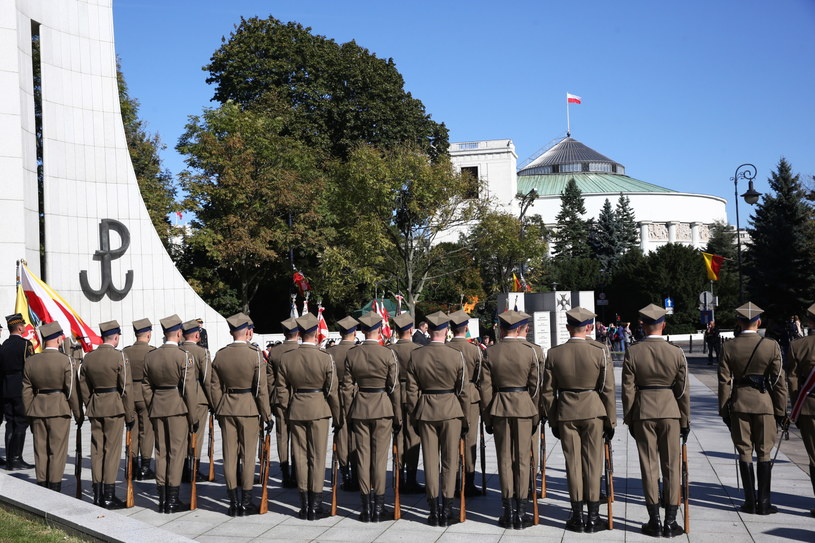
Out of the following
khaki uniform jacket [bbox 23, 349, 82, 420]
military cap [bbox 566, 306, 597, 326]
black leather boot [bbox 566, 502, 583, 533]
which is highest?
military cap [bbox 566, 306, 597, 326]

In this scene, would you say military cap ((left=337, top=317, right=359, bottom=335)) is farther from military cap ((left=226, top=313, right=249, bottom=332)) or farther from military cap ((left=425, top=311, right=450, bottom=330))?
military cap ((left=425, top=311, right=450, bottom=330))

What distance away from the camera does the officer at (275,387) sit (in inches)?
385

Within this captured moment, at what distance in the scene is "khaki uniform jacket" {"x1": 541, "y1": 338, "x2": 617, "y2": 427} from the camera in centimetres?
843

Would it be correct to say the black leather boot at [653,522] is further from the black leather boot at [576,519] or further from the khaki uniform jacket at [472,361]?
the khaki uniform jacket at [472,361]

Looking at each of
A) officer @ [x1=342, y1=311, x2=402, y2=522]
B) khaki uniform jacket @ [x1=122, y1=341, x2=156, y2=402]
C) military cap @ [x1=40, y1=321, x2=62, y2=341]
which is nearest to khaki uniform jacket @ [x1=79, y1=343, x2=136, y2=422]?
military cap @ [x1=40, y1=321, x2=62, y2=341]

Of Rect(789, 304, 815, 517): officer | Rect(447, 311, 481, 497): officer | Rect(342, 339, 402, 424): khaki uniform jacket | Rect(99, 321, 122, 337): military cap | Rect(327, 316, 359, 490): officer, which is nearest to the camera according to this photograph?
Rect(789, 304, 815, 517): officer

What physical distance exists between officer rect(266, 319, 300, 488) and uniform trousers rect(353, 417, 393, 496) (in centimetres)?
103

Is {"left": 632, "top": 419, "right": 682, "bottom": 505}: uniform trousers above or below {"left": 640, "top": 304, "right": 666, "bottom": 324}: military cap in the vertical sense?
below

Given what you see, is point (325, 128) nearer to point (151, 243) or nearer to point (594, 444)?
point (151, 243)

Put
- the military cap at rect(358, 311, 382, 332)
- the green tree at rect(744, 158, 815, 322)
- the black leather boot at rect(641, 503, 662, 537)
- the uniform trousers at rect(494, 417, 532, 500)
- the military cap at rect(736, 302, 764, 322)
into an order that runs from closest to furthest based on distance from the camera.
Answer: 1. the black leather boot at rect(641, 503, 662, 537)
2. the uniform trousers at rect(494, 417, 532, 500)
3. the military cap at rect(736, 302, 764, 322)
4. the military cap at rect(358, 311, 382, 332)
5. the green tree at rect(744, 158, 815, 322)

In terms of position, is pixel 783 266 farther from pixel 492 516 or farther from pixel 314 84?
pixel 492 516

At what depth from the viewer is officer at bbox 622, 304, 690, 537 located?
27.2 feet

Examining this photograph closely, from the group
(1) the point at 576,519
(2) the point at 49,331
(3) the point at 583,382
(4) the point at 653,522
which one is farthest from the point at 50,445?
(4) the point at 653,522

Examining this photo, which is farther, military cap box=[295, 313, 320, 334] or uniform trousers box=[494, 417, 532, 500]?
military cap box=[295, 313, 320, 334]
